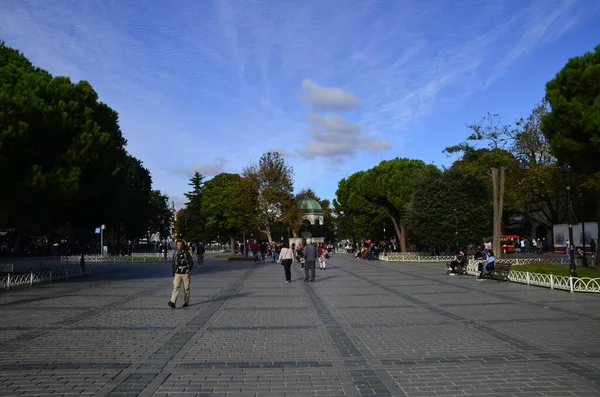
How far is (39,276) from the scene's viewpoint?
20.9m

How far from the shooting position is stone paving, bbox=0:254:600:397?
227 inches

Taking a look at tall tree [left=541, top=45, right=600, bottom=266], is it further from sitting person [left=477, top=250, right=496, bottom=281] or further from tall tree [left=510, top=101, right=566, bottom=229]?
tall tree [left=510, top=101, right=566, bottom=229]

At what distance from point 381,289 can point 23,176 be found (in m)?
13.8

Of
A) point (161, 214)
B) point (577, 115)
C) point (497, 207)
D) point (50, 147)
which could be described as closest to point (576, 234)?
point (497, 207)

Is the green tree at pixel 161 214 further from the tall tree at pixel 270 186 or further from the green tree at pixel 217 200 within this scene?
the tall tree at pixel 270 186

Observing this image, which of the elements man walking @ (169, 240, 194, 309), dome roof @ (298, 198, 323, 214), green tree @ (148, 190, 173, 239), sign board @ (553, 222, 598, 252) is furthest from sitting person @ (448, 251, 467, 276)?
green tree @ (148, 190, 173, 239)

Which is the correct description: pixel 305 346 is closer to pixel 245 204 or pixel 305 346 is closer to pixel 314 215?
pixel 245 204

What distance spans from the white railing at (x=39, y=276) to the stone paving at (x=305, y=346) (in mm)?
4529

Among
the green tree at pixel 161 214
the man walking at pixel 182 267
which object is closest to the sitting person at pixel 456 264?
the man walking at pixel 182 267

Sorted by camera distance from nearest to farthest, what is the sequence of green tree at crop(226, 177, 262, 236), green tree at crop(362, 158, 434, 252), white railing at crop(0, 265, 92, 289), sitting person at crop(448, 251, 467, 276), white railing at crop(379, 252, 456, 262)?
white railing at crop(0, 265, 92, 289), sitting person at crop(448, 251, 467, 276), white railing at crop(379, 252, 456, 262), green tree at crop(226, 177, 262, 236), green tree at crop(362, 158, 434, 252)

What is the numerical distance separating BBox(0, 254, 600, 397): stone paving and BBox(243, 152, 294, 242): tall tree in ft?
102

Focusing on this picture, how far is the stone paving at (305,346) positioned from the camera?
5.76 m

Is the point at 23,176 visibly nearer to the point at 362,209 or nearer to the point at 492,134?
the point at 492,134

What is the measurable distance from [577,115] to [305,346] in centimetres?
1652
